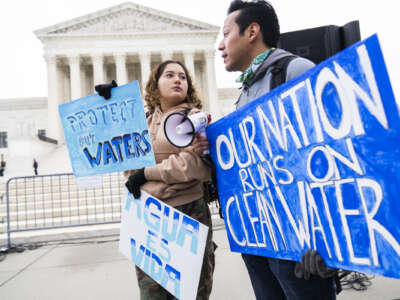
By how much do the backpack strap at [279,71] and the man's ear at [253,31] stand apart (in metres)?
0.22

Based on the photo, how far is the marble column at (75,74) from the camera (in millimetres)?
29406

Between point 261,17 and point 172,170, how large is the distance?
871 millimetres

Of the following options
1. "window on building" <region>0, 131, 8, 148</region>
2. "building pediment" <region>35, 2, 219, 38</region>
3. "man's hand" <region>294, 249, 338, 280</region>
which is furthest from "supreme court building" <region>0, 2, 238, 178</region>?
"man's hand" <region>294, 249, 338, 280</region>

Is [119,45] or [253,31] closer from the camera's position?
[253,31]

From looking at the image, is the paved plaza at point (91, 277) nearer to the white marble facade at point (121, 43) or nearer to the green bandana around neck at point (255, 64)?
the green bandana around neck at point (255, 64)

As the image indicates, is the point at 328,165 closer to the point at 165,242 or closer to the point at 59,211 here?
the point at 165,242

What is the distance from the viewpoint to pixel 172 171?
1482 mm

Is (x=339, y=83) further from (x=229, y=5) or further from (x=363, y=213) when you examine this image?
(x=229, y=5)

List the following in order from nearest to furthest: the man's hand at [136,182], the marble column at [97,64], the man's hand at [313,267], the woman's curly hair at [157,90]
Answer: the man's hand at [313,267] < the man's hand at [136,182] < the woman's curly hair at [157,90] < the marble column at [97,64]

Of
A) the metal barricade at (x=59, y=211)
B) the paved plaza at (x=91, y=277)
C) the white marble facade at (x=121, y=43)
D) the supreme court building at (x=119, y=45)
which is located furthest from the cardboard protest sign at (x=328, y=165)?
the white marble facade at (x=121, y=43)

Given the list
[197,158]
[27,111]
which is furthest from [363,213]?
[27,111]

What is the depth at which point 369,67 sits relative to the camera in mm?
771

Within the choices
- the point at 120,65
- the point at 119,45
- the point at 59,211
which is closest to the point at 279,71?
the point at 59,211

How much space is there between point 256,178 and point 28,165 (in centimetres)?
1743
